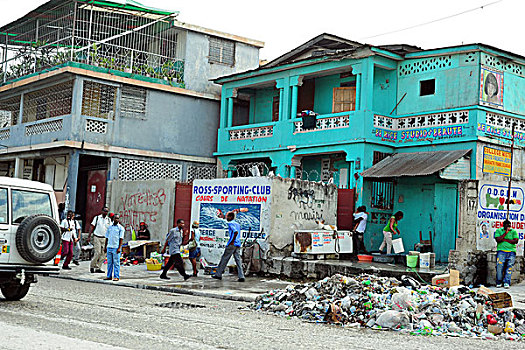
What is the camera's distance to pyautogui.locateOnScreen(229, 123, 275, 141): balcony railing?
25.0 m

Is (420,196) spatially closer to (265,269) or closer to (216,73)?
(265,269)

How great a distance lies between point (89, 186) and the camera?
2623cm

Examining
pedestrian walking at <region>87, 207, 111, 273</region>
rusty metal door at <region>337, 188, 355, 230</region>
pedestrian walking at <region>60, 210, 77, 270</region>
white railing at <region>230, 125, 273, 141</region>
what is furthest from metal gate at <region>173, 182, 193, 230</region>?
white railing at <region>230, 125, 273, 141</region>

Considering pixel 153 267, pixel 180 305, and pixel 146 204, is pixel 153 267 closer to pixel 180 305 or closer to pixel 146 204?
pixel 146 204

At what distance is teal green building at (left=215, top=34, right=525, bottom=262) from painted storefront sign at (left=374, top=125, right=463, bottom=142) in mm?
34

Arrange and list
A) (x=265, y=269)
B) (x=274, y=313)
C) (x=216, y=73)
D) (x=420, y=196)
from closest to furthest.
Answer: (x=274, y=313), (x=265, y=269), (x=420, y=196), (x=216, y=73)

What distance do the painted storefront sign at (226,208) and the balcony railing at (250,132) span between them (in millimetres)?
6340

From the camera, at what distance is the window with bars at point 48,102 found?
25.4 metres

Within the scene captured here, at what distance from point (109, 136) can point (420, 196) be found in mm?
11988

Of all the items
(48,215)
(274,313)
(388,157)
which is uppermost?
(388,157)

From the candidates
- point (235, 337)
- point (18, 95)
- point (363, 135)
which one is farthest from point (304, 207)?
point (18, 95)

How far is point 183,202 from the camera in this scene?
68.6ft

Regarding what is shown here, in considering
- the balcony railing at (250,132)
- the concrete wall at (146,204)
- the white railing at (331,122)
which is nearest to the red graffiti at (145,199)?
the concrete wall at (146,204)

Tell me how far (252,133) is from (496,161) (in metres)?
9.51
